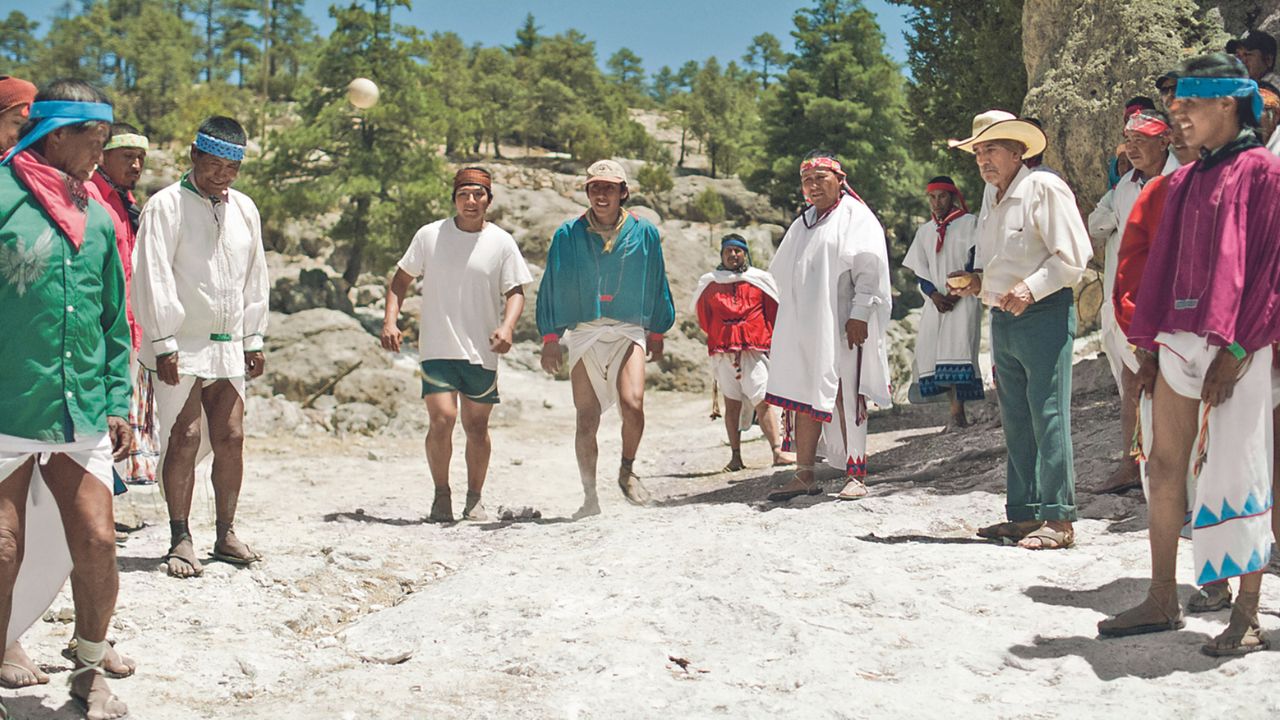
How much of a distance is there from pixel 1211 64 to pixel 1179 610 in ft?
6.20

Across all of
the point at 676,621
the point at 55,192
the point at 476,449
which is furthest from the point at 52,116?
the point at 476,449

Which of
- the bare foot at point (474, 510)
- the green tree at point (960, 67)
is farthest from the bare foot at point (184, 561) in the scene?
the green tree at point (960, 67)

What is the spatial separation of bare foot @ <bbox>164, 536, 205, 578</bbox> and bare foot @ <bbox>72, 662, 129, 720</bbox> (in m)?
1.56

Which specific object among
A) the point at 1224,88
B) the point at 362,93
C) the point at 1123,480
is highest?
the point at 362,93

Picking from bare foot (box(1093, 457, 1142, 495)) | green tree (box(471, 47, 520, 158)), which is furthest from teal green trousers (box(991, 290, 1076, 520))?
green tree (box(471, 47, 520, 158))

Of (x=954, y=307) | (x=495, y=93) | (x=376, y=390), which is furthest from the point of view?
(x=495, y=93)

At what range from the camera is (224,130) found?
5297 millimetres

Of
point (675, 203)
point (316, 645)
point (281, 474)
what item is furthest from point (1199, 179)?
point (675, 203)

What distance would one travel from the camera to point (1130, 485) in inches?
249

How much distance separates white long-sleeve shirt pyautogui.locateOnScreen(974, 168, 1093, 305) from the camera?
5062 mm

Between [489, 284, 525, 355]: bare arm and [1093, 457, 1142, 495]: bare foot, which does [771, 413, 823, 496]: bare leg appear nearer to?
[1093, 457, 1142, 495]: bare foot

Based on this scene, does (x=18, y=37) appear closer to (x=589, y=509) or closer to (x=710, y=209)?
(x=710, y=209)

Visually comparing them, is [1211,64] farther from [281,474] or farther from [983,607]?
[281,474]

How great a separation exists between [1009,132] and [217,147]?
370 cm
